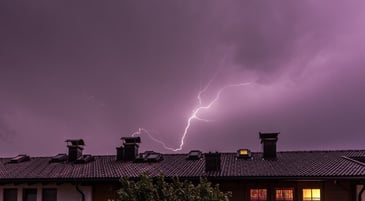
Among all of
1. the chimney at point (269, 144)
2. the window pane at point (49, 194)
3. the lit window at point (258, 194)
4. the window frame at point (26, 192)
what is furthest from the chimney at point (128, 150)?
the lit window at point (258, 194)

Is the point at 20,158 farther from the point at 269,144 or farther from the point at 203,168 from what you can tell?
the point at 269,144

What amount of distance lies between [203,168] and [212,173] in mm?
1039

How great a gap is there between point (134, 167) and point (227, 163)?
4.53m

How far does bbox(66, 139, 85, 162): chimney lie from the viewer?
30.4 m

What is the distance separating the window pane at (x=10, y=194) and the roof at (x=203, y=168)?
0.80 m

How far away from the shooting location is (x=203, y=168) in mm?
26297

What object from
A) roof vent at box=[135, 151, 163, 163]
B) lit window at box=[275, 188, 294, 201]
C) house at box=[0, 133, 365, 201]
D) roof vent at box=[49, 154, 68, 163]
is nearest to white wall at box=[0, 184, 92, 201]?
house at box=[0, 133, 365, 201]

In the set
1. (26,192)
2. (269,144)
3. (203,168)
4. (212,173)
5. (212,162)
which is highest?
(269,144)

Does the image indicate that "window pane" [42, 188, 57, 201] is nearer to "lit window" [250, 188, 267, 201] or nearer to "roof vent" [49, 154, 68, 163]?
"roof vent" [49, 154, 68, 163]

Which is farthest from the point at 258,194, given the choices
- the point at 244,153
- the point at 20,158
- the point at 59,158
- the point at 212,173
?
the point at 20,158

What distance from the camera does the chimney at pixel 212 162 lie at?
85.0 feet

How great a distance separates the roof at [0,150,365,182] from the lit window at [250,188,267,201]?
880 millimetres

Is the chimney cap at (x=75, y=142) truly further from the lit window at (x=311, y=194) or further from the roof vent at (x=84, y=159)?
the lit window at (x=311, y=194)

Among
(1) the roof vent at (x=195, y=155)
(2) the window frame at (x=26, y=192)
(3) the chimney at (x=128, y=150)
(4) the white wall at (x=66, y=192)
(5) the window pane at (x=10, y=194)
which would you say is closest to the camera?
(4) the white wall at (x=66, y=192)
